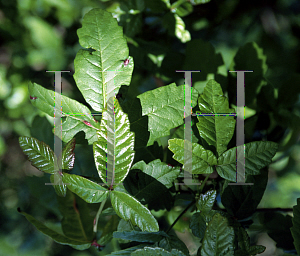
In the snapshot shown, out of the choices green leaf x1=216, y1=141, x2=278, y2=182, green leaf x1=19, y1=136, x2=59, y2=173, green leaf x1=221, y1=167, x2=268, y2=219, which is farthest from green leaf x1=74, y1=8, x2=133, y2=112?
green leaf x1=221, y1=167, x2=268, y2=219

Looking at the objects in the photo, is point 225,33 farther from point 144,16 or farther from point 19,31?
point 19,31

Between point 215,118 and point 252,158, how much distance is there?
0.33 ft

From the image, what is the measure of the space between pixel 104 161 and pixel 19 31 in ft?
4.88

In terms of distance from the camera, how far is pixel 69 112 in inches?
17.7

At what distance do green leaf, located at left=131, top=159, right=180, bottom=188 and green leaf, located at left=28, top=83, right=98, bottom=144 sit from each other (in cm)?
13

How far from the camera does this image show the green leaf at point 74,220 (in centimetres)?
62

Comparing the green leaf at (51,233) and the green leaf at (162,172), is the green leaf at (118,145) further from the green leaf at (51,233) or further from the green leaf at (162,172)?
the green leaf at (51,233)

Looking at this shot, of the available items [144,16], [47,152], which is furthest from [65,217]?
[144,16]

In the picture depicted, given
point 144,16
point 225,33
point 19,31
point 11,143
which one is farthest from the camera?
point 11,143

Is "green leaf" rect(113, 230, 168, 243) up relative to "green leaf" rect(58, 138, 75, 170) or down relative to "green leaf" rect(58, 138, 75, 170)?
down

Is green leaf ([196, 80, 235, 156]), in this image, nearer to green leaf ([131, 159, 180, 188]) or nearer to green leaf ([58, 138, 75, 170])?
green leaf ([131, 159, 180, 188])

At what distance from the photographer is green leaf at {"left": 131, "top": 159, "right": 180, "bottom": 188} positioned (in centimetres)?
46

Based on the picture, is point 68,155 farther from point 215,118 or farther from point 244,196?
point 244,196

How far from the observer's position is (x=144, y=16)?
2.45 feet
